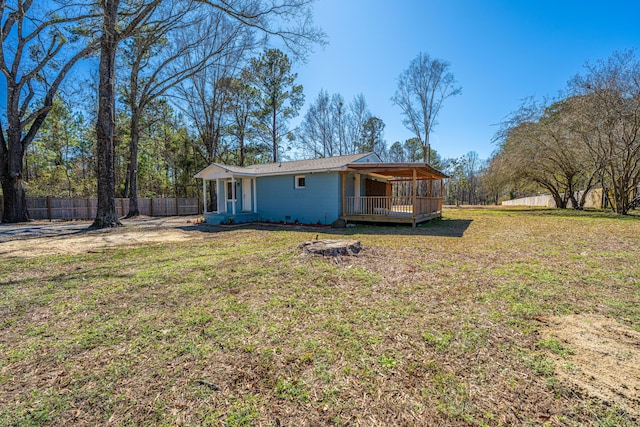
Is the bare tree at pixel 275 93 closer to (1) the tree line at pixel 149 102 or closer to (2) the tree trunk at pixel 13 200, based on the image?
(1) the tree line at pixel 149 102

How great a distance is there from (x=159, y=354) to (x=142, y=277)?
260cm

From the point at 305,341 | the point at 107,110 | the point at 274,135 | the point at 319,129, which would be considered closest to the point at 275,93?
the point at 274,135

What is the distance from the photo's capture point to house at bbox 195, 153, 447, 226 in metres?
11.2

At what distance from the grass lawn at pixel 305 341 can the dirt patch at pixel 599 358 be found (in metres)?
0.04

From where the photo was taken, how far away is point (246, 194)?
47.4 ft

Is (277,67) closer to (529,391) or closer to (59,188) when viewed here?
(59,188)

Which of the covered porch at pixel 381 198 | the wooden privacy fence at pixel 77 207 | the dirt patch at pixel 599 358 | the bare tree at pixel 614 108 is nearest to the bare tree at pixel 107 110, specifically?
the wooden privacy fence at pixel 77 207

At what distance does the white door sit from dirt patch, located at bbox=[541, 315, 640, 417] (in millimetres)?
13205

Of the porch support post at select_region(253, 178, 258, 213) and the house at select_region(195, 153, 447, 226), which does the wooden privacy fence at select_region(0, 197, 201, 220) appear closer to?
the house at select_region(195, 153, 447, 226)

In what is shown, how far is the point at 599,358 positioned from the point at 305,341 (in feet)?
7.74

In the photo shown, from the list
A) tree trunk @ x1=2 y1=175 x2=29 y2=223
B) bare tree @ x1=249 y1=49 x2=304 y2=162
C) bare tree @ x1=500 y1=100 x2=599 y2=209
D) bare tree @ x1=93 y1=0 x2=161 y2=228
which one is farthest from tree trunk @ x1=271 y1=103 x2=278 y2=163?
bare tree @ x1=500 y1=100 x2=599 y2=209

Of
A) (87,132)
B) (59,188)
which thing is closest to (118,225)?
(59,188)

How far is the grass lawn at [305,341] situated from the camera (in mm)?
1700

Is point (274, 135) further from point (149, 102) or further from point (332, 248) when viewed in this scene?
point (332, 248)
